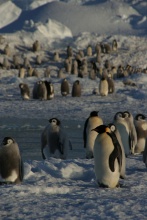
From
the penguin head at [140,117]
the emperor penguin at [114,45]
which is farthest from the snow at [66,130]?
the penguin head at [140,117]

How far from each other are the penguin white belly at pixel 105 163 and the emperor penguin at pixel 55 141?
3052 millimetres

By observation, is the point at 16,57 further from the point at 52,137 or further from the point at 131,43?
the point at 52,137

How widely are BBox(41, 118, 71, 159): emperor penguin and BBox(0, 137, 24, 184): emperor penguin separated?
2984 mm

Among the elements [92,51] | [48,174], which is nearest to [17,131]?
[48,174]

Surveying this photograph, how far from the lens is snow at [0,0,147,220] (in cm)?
582

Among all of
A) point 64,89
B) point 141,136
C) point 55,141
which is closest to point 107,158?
point 55,141

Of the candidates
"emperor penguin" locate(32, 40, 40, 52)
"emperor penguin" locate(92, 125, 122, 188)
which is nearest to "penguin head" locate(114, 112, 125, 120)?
"emperor penguin" locate(92, 125, 122, 188)

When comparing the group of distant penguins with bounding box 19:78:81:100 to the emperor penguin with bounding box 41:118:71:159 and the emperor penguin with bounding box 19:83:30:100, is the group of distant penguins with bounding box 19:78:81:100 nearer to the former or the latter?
the emperor penguin with bounding box 19:83:30:100

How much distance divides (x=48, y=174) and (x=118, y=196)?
1.41m

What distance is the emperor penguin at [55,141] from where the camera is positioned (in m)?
9.95

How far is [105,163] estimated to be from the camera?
684 cm

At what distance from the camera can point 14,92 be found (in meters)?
21.6

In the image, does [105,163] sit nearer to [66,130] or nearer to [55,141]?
[55,141]

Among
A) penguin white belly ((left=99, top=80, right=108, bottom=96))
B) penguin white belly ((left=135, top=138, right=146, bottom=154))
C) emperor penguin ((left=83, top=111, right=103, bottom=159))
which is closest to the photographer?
emperor penguin ((left=83, top=111, right=103, bottom=159))
